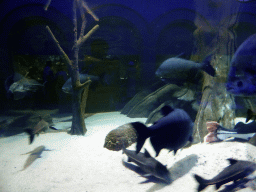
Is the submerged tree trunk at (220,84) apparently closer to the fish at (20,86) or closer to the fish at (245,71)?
the fish at (245,71)

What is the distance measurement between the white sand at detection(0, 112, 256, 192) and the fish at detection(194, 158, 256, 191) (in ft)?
0.58

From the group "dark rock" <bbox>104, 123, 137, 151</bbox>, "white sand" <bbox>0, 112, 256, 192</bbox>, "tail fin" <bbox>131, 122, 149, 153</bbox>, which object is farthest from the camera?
"dark rock" <bbox>104, 123, 137, 151</bbox>

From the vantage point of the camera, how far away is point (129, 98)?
5074mm

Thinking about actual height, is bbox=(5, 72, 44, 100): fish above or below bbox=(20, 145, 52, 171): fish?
above

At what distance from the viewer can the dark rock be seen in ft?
8.98

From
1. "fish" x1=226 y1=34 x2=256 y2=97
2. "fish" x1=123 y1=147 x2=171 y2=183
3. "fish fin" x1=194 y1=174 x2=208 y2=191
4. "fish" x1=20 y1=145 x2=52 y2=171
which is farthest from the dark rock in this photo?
"fish" x1=226 y1=34 x2=256 y2=97

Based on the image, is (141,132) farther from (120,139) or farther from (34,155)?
(34,155)

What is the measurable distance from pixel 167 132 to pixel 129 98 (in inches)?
146

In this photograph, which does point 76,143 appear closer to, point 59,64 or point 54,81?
point 54,81

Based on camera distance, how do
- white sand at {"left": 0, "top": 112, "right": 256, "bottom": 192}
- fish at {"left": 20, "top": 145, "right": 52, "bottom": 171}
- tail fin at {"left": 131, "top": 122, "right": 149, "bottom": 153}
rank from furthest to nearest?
fish at {"left": 20, "top": 145, "right": 52, "bottom": 171}
white sand at {"left": 0, "top": 112, "right": 256, "bottom": 192}
tail fin at {"left": 131, "top": 122, "right": 149, "bottom": 153}

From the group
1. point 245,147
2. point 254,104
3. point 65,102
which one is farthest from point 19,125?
point 254,104

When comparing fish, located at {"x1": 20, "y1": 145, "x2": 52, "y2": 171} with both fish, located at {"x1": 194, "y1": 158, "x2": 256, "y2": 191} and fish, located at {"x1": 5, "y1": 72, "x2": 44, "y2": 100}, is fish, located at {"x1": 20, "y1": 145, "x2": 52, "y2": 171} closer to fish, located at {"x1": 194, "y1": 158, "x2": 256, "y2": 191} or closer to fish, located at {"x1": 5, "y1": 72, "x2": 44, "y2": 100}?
fish, located at {"x1": 5, "y1": 72, "x2": 44, "y2": 100}

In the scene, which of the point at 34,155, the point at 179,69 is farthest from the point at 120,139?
the point at 179,69

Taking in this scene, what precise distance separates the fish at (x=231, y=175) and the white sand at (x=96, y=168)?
177 millimetres
